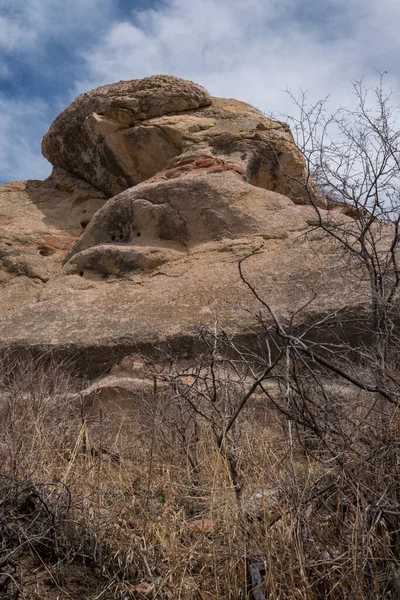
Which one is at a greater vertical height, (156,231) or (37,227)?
(37,227)

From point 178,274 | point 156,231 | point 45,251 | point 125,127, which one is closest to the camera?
point 178,274

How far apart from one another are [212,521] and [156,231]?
21.4 feet

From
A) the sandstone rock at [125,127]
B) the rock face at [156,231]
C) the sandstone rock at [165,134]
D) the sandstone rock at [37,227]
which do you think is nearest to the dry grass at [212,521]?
the rock face at [156,231]

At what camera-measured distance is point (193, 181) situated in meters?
9.51

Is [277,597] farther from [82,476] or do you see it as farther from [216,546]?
[82,476]

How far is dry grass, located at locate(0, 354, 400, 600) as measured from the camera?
293cm

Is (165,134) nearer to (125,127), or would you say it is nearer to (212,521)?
(125,127)

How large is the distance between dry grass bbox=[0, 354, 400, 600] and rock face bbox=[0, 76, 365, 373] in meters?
2.68

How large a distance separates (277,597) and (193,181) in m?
7.26

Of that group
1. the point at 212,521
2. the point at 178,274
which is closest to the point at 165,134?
the point at 178,274

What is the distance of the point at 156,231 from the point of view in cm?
950

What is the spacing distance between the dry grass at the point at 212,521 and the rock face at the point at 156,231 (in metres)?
2.68

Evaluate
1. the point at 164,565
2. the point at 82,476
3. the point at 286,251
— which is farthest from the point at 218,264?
the point at 164,565

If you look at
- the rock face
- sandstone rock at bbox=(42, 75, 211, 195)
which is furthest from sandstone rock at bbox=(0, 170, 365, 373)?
sandstone rock at bbox=(42, 75, 211, 195)
